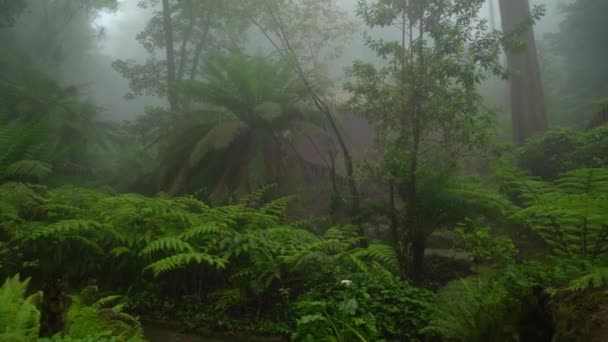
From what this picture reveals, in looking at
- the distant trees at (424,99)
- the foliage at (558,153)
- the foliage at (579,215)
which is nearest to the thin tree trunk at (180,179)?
the distant trees at (424,99)

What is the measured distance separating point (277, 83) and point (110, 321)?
14.1 ft

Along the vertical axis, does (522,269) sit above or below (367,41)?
below

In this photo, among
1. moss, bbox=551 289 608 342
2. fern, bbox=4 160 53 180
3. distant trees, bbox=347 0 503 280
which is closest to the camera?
moss, bbox=551 289 608 342

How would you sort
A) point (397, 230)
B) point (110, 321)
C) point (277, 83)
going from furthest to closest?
point (277, 83), point (397, 230), point (110, 321)

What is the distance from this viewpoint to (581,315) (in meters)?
2.03

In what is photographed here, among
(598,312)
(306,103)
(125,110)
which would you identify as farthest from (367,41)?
(125,110)

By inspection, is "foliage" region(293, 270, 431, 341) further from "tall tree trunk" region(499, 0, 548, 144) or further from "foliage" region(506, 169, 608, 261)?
"tall tree trunk" region(499, 0, 548, 144)

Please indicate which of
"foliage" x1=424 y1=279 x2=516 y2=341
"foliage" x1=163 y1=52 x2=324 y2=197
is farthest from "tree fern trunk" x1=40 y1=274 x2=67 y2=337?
"foliage" x1=163 y1=52 x2=324 y2=197

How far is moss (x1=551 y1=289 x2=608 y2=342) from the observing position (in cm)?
192

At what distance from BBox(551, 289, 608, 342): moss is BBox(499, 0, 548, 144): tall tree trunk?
6.98m

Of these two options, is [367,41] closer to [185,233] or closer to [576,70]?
[185,233]

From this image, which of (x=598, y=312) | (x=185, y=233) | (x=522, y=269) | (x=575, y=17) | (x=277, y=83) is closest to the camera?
(x=598, y=312)

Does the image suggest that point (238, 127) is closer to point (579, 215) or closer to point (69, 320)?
point (69, 320)

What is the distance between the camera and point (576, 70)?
13.9 m
